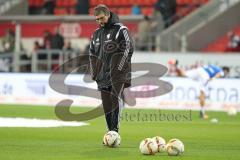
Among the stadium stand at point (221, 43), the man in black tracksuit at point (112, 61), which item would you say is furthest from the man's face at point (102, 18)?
the stadium stand at point (221, 43)

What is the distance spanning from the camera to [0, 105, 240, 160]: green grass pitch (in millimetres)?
13953

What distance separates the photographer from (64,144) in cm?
1605

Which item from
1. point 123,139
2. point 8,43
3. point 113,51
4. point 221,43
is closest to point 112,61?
point 113,51

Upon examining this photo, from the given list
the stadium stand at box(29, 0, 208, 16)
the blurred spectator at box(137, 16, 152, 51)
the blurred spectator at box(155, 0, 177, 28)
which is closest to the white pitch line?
the blurred spectator at box(137, 16, 152, 51)

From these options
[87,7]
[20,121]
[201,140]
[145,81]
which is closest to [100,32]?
[201,140]

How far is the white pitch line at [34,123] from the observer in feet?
70.5

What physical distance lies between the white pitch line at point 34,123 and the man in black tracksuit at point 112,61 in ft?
18.4

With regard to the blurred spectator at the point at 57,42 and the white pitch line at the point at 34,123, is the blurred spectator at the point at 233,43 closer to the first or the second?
the blurred spectator at the point at 57,42

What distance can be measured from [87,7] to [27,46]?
3.87 m

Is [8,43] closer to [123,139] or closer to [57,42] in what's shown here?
[57,42]

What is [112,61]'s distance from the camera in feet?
52.2

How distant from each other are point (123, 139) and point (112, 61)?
2550 mm

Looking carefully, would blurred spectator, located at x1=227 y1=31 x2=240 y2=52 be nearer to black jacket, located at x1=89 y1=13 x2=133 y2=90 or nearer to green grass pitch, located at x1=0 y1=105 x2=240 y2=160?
green grass pitch, located at x1=0 y1=105 x2=240 y2=160

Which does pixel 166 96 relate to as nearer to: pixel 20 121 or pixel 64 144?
pixel 20 121
